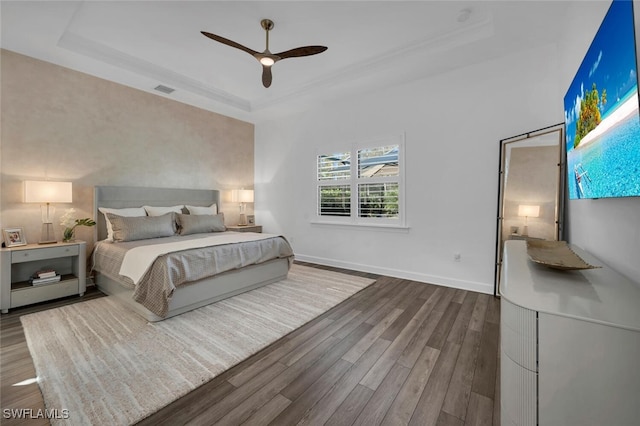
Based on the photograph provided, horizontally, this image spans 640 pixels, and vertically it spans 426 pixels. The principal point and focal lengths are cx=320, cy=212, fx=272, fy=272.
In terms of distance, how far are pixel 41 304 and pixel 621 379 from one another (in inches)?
183

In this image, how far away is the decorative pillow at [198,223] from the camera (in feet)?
13.4

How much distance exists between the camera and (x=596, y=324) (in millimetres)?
876

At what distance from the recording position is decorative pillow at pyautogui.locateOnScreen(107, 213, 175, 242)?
347cm

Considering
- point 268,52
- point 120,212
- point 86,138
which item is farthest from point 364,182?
point 86,138

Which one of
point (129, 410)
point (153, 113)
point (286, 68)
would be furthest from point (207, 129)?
point (129, 410)

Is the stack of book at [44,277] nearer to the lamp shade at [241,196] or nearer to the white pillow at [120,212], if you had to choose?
the white pillow at [120,212]

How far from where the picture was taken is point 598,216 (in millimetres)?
1735

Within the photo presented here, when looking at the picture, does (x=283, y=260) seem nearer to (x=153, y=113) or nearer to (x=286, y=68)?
(x=286, y=68)

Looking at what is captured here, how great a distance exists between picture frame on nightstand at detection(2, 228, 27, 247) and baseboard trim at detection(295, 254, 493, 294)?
376cm

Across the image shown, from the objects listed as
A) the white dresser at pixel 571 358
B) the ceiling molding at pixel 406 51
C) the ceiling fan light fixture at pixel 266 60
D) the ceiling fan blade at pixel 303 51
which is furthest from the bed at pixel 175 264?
the white dresser at pixel 571 358

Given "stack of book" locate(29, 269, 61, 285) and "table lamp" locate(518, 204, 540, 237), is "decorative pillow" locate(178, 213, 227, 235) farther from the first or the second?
"table lamp" locate(518, 204, 540, 237)

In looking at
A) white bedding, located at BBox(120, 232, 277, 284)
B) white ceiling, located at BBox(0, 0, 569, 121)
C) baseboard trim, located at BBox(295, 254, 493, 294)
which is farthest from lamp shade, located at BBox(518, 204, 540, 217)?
white bedding, located at BBox(120, 232, 277, 284)

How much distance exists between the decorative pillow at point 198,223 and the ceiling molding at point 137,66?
1.97 m

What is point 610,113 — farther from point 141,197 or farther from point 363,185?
point 141,197
